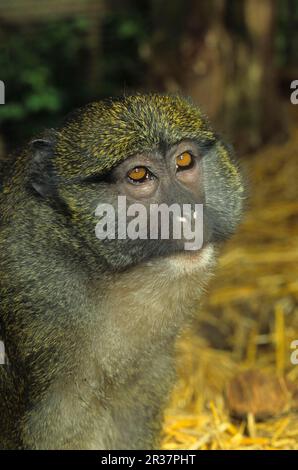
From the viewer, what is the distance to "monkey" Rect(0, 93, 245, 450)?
3.58 meters

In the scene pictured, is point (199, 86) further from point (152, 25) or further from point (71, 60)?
point (71, 60)

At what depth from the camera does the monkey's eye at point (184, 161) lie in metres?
3.68

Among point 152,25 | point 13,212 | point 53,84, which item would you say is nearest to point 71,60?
point 53,84

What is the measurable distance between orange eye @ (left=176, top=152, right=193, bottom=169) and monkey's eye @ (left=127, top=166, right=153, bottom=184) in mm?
182

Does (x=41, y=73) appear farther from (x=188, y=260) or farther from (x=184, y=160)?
(x=188, y=260)

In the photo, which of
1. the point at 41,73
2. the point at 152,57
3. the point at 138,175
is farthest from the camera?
the point at 41,73

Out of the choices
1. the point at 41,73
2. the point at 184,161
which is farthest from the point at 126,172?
the point at 41,73

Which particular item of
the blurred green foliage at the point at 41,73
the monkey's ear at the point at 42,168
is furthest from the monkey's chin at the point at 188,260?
the blurred green foliage at the point at 41,73

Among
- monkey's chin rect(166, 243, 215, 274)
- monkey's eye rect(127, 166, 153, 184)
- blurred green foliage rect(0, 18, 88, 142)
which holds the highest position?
blurred green foliage rect(0, 18, 88, 142)

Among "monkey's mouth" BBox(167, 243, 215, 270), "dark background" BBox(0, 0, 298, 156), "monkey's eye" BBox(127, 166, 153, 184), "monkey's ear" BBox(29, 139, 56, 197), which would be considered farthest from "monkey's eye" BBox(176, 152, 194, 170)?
"dark background" BBox(0, 0, 298, 156)

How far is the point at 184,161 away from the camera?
3.70 metres

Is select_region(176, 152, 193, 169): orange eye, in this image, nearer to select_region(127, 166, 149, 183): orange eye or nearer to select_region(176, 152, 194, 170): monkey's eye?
select_region(176, 152, 194, 170): monkey's eye

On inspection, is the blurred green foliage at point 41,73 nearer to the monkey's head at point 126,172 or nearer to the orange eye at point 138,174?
the monkey's head at point 126,172

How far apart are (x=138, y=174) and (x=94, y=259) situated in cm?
42
